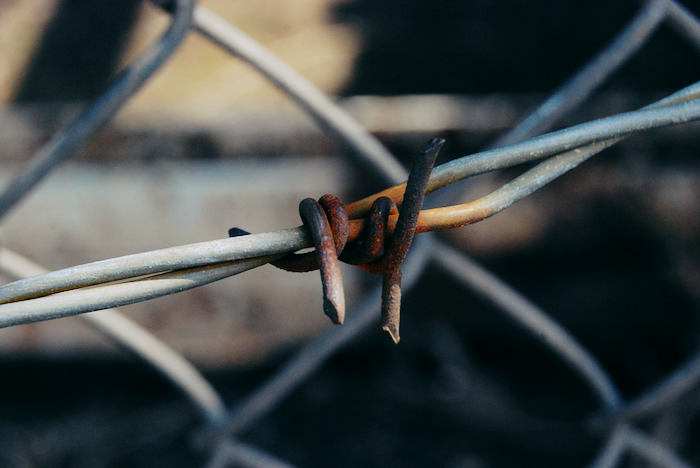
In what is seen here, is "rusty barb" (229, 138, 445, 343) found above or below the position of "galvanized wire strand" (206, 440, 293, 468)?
below

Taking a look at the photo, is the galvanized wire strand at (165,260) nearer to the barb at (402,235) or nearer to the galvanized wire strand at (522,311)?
the barb at (402,235)

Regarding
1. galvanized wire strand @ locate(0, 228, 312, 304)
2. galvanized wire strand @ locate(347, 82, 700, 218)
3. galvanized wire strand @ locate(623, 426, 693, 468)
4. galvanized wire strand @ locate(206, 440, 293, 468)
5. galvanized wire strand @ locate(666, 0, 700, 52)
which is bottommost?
galvanized wire strand @ locate(623, 426, 693, 468)

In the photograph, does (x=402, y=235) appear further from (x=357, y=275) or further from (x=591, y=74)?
(x=357, y=275)

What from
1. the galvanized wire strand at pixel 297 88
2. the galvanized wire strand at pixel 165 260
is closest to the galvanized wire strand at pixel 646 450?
the galvanized wire strand at pixel 297 88

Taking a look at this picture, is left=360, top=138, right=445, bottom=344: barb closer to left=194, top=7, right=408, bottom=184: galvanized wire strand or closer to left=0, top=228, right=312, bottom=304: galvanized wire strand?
left=0, top=228, right=312, bottom=304: galvanized wire strand

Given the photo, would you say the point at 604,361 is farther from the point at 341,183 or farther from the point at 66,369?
the point at 66,369

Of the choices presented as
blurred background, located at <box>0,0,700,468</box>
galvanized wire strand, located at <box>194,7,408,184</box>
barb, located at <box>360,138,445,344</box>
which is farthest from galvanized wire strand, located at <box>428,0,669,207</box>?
blurred background, located at <box>0,0,700,468</box>

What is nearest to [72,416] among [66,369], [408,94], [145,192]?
[66,369]
